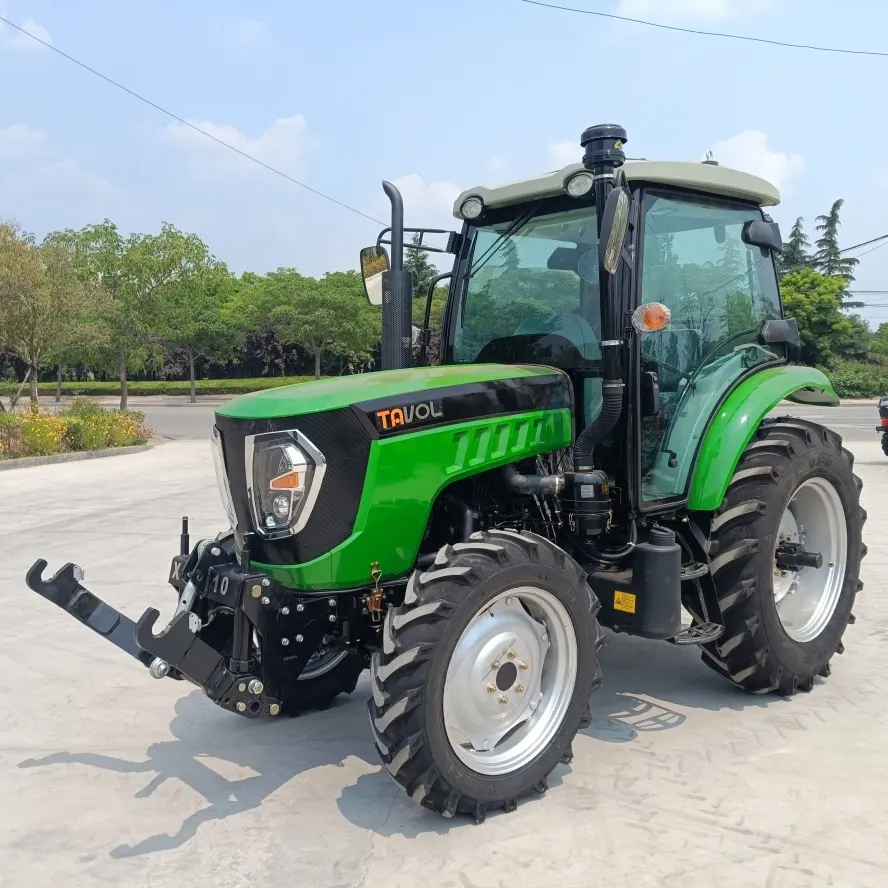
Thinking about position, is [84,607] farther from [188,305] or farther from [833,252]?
[833,252]

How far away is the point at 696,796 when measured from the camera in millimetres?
3227

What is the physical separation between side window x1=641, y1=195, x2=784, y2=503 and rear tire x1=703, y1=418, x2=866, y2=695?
1.12ft

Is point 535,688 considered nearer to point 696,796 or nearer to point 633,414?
point 696,796

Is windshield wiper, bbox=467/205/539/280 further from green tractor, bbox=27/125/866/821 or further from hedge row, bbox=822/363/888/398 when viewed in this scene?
hedge row, bbox=822/363/888/398

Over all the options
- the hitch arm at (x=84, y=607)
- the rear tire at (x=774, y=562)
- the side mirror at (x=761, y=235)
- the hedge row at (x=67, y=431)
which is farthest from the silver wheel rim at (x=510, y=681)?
the hedge row at (x=67, y=431)

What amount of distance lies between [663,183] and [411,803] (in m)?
2.87

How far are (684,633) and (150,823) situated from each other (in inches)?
91.6

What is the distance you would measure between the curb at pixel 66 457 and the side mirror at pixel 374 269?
12.2 m

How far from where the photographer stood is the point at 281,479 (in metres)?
3.12

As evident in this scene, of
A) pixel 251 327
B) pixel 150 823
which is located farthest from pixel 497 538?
pixel 251 327

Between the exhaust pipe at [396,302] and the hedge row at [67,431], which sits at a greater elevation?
the exhaust pipe at [396,302]

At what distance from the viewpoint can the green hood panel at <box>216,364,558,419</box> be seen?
3.13m

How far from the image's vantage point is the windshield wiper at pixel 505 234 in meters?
4.19

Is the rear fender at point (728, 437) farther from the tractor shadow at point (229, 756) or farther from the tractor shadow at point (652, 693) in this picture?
the tractor shadow at point (229, 756)
